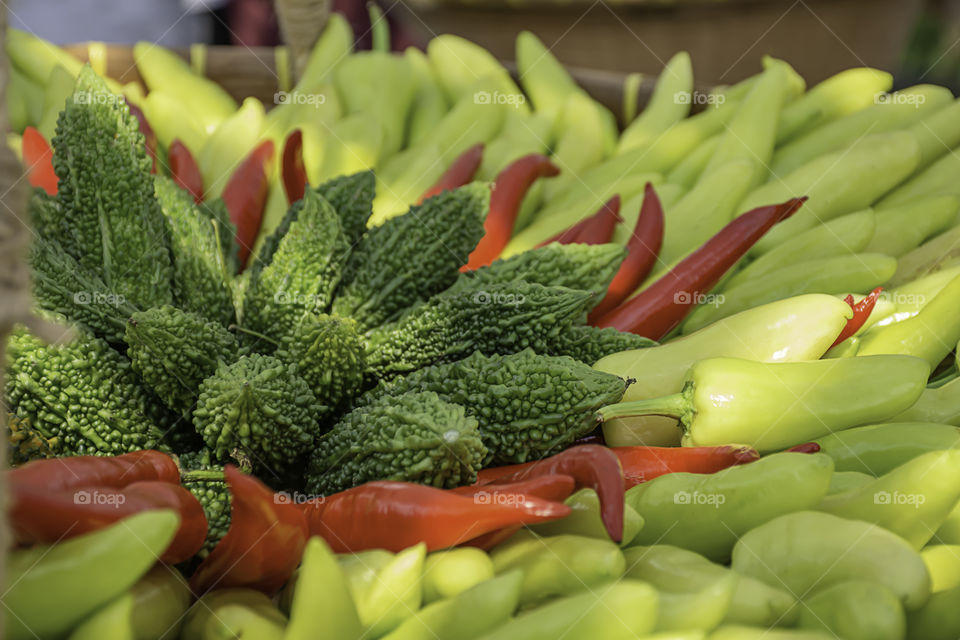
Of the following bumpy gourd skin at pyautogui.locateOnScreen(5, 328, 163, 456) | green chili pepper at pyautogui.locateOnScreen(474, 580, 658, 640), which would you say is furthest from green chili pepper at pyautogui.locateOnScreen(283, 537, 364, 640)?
bumpy gourd skin at pyautogui.locateOnScreen(5, 328, 163, 456)

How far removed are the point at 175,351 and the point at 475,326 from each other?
0.99 ft

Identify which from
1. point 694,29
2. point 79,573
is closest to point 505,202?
point 79,573

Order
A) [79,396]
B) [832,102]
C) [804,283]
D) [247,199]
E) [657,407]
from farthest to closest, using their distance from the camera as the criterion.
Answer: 1. [832,102]
2. [247,199]
3. [804,283]
4. [657,407]
5. [79,396]

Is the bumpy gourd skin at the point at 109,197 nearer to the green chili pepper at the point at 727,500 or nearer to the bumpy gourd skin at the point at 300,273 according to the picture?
the bumpy gourd skin at the point at 300,273

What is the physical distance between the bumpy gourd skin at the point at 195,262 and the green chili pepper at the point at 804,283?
0.61 meters

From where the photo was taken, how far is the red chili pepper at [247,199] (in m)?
1.25

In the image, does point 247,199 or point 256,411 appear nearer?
point 256,411

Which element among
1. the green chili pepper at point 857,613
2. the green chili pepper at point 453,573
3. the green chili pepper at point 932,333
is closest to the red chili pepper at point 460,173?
the green chili pepper at point 932,333

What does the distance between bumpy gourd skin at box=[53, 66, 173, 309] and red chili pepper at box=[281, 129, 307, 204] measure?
0.34 meters

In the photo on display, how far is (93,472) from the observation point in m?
0.68

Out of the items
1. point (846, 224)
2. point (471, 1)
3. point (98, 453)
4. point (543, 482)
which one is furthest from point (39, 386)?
point (471, 1)

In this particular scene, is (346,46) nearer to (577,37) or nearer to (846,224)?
(577,37)

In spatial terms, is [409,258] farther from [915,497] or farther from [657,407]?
[915,497]

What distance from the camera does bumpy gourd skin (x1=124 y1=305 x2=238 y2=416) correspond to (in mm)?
774
